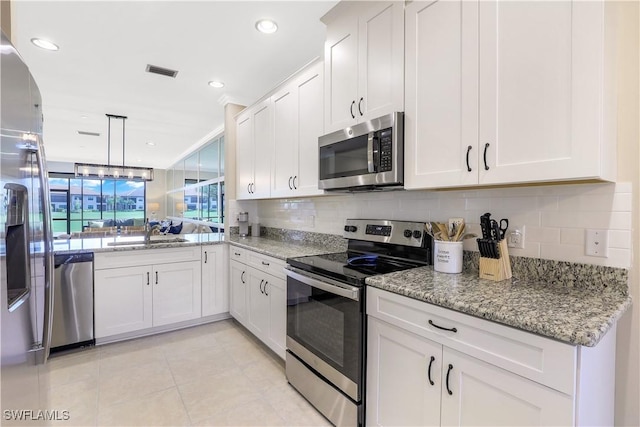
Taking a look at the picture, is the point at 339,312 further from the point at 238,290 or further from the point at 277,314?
the point at 238,290

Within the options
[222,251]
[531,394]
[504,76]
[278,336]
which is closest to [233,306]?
[222,251]

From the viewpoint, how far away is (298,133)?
254 centimetres

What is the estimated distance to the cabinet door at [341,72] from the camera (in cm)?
195

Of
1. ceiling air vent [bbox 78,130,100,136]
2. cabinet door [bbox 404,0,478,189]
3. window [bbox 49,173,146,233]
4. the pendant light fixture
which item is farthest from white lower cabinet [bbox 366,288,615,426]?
window [bbox 49,173,146,233]

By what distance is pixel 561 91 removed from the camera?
3.69 ft

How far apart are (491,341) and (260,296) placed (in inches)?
78.1

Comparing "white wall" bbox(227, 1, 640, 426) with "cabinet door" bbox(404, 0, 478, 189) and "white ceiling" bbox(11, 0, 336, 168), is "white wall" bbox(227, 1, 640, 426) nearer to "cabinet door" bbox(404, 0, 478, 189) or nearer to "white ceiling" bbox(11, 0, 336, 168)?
"cabinet door" bbox(404, 0, 478, 189)

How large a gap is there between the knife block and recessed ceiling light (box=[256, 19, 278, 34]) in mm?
1956

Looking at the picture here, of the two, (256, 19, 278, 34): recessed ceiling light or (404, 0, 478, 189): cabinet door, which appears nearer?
(404, 0, 478, 189): cabinet door

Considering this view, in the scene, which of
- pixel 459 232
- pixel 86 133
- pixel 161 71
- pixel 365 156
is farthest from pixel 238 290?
pixel 86 133

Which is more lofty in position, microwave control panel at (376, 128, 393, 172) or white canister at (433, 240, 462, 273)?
microwave control panel at (376, 128, 393, 172)

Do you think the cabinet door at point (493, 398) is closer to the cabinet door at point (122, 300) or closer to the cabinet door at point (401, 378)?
the cabinet door at point (401, 378)

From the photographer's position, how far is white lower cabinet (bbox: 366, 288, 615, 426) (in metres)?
0.94

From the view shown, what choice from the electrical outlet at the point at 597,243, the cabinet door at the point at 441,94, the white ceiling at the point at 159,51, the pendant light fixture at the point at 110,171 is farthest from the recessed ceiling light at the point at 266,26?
the pendant light fixture at the point at 110,171
